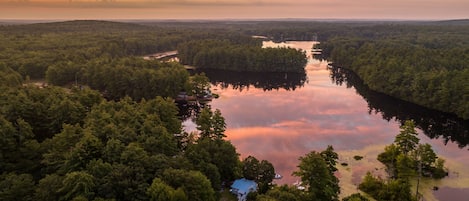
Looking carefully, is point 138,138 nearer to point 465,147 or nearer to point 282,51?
point 465,147

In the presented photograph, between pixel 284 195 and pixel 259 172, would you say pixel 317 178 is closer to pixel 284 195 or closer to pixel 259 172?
pixel 284 195

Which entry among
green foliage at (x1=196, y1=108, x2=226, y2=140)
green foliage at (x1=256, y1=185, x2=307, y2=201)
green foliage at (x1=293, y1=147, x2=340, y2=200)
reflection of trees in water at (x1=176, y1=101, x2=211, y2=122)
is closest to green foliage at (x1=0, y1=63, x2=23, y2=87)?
reflection of trees in water at (x1=176, y1=101, x2=211, y2=122)

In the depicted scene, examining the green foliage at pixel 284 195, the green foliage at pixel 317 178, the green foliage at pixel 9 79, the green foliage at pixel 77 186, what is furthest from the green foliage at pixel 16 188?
the green foliage at pixel 9 79

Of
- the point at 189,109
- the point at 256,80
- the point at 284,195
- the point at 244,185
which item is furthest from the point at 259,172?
the point at 256,80

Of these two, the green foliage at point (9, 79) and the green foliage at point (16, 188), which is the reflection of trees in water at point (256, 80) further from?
the green foliage at point (16, 188)

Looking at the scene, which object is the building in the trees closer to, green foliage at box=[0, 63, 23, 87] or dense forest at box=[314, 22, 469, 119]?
dense forest at box=[314, 22, 469, 119]

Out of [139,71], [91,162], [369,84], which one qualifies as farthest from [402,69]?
[91,162]

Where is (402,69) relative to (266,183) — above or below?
above
